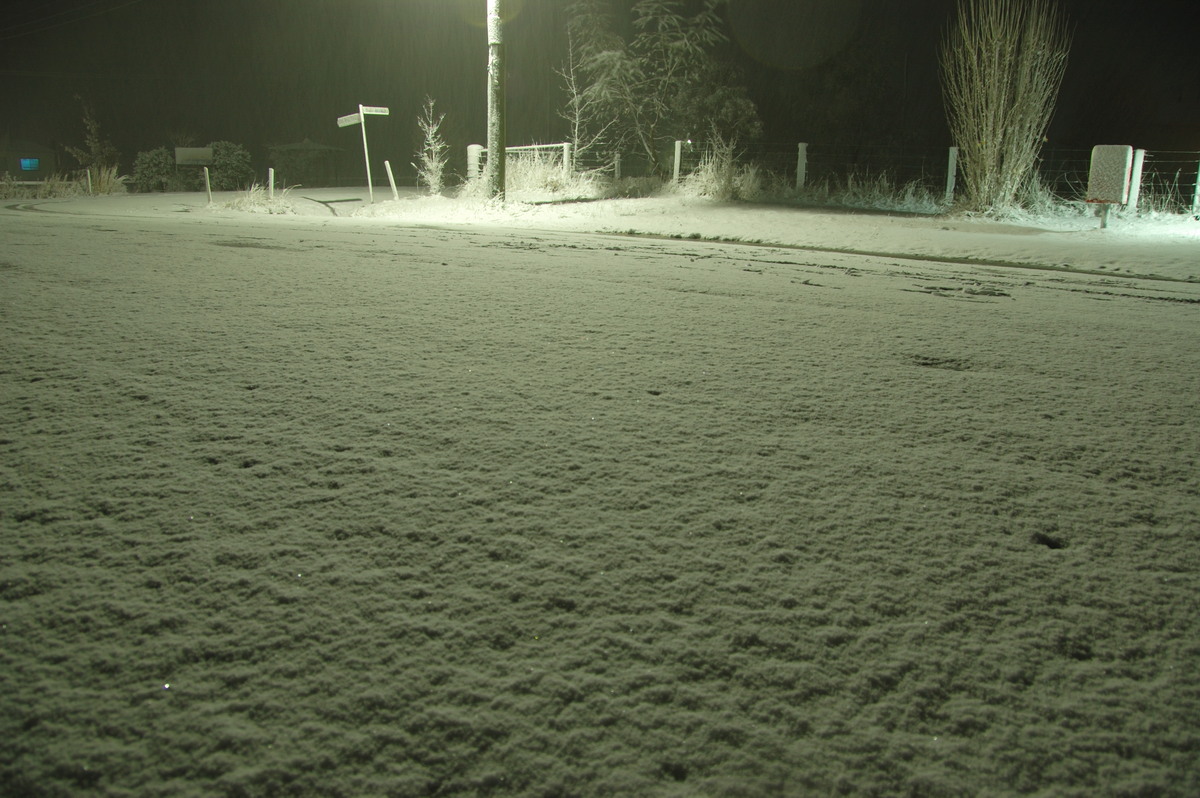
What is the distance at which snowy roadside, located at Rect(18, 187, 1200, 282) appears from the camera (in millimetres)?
8344

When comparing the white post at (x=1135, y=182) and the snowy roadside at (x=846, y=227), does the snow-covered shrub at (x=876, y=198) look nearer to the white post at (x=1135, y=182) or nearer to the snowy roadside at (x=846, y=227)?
the snowy roadside at (x=846, y=227)

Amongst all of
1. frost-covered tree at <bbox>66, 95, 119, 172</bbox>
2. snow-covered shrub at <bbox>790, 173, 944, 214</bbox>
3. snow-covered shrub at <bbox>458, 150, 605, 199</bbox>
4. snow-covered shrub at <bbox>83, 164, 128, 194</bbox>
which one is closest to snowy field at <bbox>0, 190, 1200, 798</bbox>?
snow-covered shrub at <bbox>790, 173, 944, 214</bbox>

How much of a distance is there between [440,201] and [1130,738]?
685 inches

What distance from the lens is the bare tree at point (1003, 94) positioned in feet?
44.6

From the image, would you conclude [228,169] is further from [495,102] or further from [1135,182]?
[1135,182]

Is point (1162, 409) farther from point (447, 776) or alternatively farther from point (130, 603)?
point (130, 603)

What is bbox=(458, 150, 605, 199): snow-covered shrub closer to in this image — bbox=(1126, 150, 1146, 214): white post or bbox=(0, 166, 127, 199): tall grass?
bbox=(1126, 150, 1146, 214): white post

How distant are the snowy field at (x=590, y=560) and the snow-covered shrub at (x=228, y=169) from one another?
1061 inches

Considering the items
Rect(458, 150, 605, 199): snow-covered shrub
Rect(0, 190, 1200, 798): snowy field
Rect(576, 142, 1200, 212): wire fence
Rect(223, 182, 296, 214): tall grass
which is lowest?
Rect(0, 190, 1200, 798): snowy field

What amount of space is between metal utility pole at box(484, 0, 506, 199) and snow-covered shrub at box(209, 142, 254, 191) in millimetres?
15991

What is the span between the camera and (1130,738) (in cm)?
130

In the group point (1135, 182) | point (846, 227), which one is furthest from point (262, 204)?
point (1135, 182)

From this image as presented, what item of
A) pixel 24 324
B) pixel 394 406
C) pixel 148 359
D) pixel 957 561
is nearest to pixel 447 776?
pixel 957 561

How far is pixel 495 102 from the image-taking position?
50.9 ft
